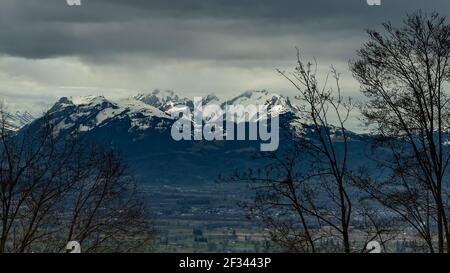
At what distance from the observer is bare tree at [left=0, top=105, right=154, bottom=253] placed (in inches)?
1254

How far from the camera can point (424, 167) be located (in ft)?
99.9

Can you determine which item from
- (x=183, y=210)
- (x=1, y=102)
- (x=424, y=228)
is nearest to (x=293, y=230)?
(x=424, y=228)

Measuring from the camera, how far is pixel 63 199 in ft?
115

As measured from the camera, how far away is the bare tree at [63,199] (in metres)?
31.9

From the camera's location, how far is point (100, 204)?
36.8 m

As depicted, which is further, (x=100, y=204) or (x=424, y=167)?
(x=100, y=204)
